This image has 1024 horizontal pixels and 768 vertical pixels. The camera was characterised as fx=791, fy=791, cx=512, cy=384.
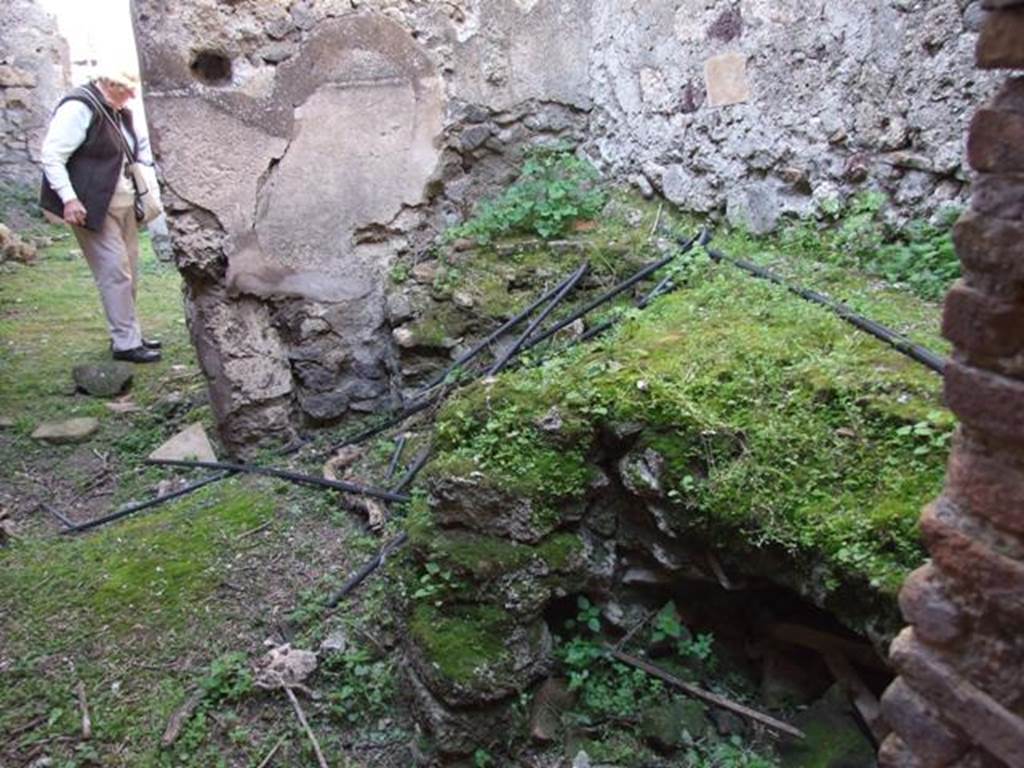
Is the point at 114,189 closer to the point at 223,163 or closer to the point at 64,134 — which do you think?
the point at 64,134

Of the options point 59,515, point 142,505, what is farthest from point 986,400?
point 59,515

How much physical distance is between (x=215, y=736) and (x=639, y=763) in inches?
50.1

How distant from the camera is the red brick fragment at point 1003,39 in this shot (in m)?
1.05

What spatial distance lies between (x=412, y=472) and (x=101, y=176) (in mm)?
2867

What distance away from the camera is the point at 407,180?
413 cm

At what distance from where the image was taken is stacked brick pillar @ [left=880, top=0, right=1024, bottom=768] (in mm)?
1092

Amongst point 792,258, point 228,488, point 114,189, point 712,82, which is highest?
point 712,82

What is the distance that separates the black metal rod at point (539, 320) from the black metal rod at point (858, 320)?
2.43 feet

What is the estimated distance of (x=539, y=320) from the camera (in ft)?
11.9

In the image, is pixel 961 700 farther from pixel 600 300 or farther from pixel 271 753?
pixel 600 300

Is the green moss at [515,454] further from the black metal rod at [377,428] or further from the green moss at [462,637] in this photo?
the black metal rod at [377,428]

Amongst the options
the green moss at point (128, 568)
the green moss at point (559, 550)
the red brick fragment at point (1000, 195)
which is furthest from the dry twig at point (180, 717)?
the red brick fragment at point (1000, 195)

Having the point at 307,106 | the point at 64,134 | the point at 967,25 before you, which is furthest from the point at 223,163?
the point at 967,25

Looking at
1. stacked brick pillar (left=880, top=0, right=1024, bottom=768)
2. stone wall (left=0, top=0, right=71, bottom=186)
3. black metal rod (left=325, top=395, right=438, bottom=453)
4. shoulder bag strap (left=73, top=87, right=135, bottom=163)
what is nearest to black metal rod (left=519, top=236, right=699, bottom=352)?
black metal rod (left=325, top=395, right=438, bottom=453)
